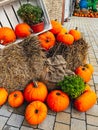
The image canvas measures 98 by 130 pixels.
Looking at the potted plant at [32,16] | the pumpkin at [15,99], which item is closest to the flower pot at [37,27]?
the potted plant at [32,16]

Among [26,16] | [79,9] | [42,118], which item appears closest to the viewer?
[42,118]

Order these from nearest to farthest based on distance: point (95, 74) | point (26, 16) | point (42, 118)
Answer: point (42, 118) < point (26, 16) < point (95, 74)

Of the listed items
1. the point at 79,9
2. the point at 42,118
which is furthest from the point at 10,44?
the point at 79,9

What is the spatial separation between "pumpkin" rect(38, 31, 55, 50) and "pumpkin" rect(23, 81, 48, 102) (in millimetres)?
584

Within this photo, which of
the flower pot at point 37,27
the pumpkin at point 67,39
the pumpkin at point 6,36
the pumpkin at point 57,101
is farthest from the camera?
the pumpkin at point 67,39

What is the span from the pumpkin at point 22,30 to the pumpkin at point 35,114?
96 cm

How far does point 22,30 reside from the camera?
241 centimetres

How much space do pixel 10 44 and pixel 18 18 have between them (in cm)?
59

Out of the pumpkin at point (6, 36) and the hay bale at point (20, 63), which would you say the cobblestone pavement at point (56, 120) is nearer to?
the hay bale at point (20, 63)

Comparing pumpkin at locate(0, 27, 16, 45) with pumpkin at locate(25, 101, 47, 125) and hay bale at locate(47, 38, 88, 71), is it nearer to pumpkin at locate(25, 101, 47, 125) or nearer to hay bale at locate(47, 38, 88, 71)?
hay bale at locate(47, 38, 88, 71)

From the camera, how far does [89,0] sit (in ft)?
43.4

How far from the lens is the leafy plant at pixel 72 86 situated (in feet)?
7.22

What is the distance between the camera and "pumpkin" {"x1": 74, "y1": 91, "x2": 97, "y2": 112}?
2164 mm

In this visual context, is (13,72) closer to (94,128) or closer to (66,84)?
(66,84)
